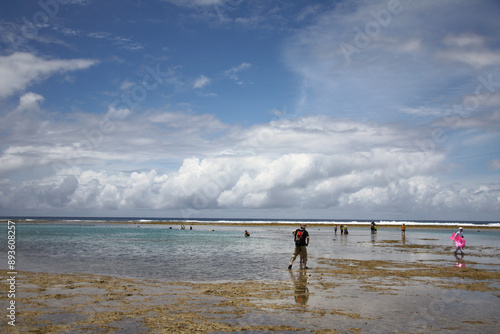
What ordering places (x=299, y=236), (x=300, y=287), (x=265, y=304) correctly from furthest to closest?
(x=299, y=236), (x=300, y=287), (x=265, y=304)

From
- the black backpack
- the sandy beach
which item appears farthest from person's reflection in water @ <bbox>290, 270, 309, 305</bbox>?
the black backpack

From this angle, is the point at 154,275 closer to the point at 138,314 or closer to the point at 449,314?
the point at 138,314

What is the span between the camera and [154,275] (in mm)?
18594

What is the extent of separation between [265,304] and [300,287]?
3485 mm

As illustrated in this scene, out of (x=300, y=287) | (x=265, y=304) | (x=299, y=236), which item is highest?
(x=299, y=236)

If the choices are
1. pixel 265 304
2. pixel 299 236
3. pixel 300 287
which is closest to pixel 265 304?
pixel 265 304

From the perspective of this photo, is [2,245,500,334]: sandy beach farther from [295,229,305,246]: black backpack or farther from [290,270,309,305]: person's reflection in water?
[295,229,305,246]: black backpack

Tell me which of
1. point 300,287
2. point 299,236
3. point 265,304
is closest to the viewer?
point 265,304

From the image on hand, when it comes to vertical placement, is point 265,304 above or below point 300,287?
above

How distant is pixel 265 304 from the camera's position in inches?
471

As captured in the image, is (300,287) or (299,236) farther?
(299,236)

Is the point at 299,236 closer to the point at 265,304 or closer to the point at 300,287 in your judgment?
the point at 300,287

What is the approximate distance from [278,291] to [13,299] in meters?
9.74

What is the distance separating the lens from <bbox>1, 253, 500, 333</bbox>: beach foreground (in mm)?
9508
